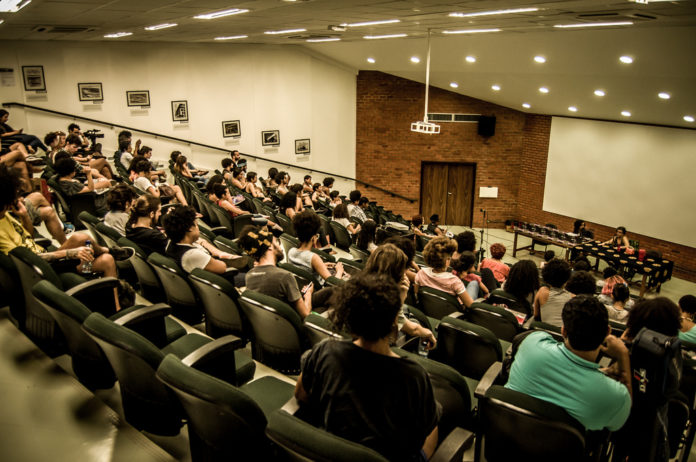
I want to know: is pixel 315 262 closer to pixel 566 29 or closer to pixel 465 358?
pixel 465 358

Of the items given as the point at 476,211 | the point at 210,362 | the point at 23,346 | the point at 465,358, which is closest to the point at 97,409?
the point at 210,362

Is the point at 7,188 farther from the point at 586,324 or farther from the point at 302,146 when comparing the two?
the point at 302,146

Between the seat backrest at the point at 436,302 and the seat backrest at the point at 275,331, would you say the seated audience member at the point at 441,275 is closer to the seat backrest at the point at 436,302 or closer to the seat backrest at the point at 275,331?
A: the seat backrest at the point at 436,302

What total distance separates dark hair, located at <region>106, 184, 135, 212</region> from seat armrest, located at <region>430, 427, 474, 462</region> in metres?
3.97

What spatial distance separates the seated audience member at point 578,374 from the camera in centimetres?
215

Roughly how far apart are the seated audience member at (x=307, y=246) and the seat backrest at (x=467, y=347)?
3.79 feet

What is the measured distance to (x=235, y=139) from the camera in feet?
43.8

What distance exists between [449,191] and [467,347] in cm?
1287

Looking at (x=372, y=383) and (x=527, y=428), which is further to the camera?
(x=527, y=428)

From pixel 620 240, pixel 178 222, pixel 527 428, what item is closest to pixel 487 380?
pixel 527 428

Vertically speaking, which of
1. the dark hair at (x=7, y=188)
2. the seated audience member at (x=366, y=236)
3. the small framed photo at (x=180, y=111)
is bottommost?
the seated audience member at (x=366, y=236)

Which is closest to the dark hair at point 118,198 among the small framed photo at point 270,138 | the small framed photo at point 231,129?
the small framed photo at point 231,129

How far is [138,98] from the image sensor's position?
1180 cm

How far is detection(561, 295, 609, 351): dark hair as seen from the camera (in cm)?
221
